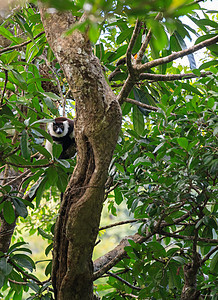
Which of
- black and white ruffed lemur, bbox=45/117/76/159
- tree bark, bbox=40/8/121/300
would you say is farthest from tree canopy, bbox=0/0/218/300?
black and white ruffed lemur, bbox=45/117/76/159

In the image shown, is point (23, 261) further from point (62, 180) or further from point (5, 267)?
point (62, 180)

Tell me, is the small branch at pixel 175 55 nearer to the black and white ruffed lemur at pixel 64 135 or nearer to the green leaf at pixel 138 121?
the green leaf at pixel 138 121

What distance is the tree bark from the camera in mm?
1585

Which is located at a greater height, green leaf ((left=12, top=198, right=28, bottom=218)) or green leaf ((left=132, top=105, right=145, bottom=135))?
green leaf ((left=132, top=105, right=145, bottom=135))

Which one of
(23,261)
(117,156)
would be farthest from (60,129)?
(23,261)

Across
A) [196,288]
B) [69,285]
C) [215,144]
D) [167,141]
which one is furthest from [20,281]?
[215,144]

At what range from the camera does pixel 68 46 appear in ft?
5.26

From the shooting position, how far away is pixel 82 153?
1.69 meters

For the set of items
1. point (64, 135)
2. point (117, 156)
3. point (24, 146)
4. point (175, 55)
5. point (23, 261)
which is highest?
point (175, 55)

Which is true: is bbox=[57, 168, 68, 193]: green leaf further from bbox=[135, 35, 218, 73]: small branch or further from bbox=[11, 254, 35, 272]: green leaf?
bbox=[135, 35, 218, 73]: small branch

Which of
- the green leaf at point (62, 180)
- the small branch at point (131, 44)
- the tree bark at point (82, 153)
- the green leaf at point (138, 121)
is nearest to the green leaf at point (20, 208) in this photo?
the green leaf at point (62, 180)

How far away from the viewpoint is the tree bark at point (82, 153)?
5.20ft

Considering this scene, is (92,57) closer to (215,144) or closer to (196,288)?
(215,144)

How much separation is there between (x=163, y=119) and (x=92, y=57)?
59 cm
